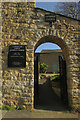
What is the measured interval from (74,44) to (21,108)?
3.69 meters

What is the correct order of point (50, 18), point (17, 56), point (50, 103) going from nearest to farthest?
point (17, 56) → point (50, 18) → point (50, 103)

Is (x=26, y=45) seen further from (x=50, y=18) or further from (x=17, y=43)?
(x=50, y=18)

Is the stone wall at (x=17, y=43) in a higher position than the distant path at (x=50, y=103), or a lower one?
higher

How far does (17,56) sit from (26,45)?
2.14ft

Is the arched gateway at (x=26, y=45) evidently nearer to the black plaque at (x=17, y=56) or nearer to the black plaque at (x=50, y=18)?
the black plaque at (x=17, y=56)

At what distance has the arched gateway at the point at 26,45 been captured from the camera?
451cm

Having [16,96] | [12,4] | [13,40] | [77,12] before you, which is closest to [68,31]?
[13,40]

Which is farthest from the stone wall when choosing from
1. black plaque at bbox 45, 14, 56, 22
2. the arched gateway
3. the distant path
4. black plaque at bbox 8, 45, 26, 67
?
the distant path

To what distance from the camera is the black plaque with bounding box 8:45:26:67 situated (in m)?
4.66

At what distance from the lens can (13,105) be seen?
4.43 metres

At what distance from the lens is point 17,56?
471 centimetres

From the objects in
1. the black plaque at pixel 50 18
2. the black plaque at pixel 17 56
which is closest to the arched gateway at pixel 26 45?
the black plaque at pixel 17 56

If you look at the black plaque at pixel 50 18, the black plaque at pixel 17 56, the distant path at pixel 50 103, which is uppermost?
the black plaque at pixel 50 18

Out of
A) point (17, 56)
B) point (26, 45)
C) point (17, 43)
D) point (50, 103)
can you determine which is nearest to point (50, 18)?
point (26, 45)
